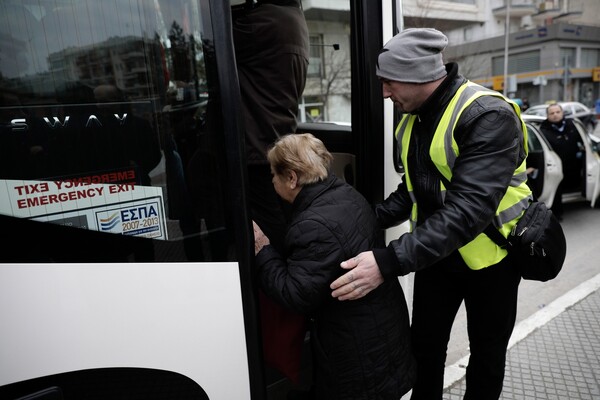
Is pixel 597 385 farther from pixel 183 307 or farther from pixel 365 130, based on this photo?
pixel 183 307

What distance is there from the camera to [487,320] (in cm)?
195

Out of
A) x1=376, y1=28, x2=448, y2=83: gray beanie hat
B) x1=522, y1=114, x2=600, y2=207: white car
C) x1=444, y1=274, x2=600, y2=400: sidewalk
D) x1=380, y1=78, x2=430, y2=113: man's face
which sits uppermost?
x1=376, y1=28, x2=448, y2=83: gray beanie hat

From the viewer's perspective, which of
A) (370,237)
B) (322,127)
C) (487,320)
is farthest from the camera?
(322,127)

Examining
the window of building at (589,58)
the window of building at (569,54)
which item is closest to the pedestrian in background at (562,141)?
the window of building at (569,54)

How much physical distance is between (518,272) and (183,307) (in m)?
1.33

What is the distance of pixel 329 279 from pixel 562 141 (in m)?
6.22

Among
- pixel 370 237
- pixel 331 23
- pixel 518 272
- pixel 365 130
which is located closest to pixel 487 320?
pixel 518 272

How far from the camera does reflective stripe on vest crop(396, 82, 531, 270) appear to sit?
1.64 meters

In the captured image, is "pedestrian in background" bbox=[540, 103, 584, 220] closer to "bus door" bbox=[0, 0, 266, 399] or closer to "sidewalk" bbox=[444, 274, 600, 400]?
"sidewalk" bbox=[444, 274, 600, 400]

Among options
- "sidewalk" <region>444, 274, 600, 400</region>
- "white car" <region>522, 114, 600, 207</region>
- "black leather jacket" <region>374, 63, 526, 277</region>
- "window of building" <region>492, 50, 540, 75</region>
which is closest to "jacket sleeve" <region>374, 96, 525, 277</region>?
"black leather jacket" <region>374, 63, 526, 277</region>

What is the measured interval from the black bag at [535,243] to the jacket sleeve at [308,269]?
0.67 metres

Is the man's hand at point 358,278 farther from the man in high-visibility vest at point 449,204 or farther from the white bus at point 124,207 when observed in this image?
the white bus at point 124,207

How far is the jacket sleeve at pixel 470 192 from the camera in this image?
60.5 inches

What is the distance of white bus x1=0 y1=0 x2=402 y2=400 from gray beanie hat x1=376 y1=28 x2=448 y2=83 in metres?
0.56
